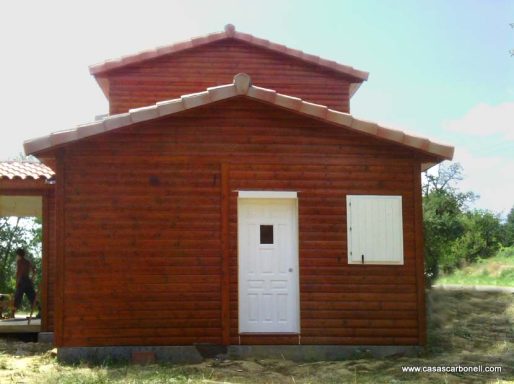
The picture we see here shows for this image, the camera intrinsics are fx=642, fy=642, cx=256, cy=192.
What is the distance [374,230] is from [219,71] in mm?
4796

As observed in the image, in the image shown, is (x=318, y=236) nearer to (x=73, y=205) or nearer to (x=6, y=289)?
(x=73, y=205)

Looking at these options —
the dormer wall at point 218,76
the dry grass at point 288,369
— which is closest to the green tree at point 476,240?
the dormer wall at point 218,76

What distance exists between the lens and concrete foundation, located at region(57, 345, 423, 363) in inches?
364

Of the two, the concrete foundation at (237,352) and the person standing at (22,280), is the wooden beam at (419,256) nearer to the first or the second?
the concrete foundation at (237,352)

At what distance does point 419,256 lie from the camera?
9.75 m

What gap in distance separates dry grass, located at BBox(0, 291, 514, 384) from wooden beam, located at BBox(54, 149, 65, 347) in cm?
51

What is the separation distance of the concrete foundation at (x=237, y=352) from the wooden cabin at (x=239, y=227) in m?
0.09

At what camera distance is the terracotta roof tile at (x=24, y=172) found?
11.9 meters

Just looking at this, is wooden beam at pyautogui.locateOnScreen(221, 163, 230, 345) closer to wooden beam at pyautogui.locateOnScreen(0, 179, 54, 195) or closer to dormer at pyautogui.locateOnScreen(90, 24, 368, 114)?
dormer at pyautogui.locateOnScreen(90, 24, 368, 114)

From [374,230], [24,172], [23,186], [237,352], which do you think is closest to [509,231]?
[374,230]

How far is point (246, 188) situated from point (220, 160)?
58 centimetres

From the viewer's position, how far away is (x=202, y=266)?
31.2 ft

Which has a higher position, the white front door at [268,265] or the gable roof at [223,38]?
the gable roof at [223,38]

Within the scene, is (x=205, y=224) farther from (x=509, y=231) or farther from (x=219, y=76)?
(x=509, y=231)
